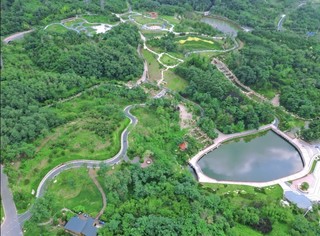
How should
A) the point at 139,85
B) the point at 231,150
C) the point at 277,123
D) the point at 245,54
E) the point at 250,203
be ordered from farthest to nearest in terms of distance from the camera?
the point at 245,54 → the point at 139,85 → the point at 277,123 → the point at 231,150 → the point at 250,203

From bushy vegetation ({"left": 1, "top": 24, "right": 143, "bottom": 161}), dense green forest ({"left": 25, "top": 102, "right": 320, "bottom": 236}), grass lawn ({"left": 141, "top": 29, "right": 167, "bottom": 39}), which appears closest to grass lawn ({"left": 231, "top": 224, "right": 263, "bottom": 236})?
dense green forest ({"left": 25, "top": 102, "right": 320, "bottom": 236})

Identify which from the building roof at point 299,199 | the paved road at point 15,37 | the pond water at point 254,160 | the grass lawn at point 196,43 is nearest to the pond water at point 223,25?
the grass lawn at point 196,43

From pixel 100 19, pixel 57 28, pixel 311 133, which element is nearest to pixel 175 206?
pixel 311 133

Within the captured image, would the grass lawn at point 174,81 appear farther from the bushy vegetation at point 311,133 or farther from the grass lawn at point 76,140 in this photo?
the bushy vegetation at point 311,133

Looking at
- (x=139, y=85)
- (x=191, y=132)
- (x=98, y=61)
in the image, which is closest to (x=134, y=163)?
(x=191, y=132)

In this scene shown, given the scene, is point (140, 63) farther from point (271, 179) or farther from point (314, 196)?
point (314, 196)

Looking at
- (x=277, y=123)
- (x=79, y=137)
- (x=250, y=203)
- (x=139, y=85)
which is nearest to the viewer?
(x=250, y=203)

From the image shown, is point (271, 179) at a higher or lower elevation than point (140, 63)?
lower
